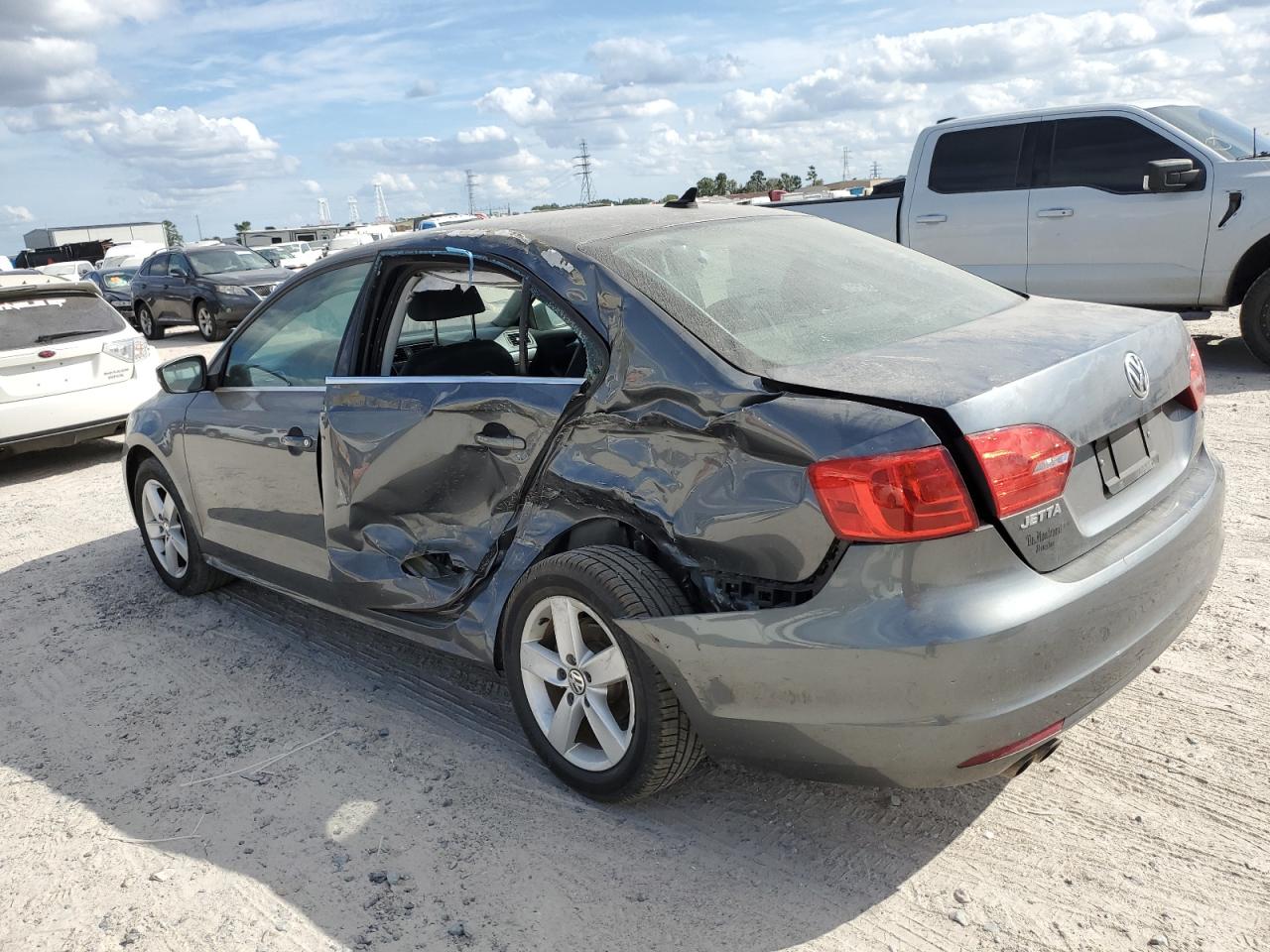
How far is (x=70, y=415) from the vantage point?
8.48 m

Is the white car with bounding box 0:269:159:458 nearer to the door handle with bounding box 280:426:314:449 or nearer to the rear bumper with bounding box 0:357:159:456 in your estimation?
the rear bumper with bounding box 0:357:159:456

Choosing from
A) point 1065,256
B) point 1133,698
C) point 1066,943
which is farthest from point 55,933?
point 1065,256

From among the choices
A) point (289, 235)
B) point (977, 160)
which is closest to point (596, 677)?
point (977, 160)

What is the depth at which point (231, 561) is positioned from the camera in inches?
188

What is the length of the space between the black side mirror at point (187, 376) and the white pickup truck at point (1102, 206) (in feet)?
21.7

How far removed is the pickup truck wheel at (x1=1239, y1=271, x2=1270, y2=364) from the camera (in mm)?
8023

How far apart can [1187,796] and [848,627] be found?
4.24 feet

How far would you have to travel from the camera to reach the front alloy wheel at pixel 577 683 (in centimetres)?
303

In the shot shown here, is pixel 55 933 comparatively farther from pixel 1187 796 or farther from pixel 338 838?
pixel 1187 796

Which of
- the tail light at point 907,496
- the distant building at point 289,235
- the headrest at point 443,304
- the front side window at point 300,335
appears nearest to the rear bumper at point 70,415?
the front side window at point 300,335

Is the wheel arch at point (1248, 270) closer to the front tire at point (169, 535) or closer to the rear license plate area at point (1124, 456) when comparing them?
the rear license plate area at point (1124, 456)

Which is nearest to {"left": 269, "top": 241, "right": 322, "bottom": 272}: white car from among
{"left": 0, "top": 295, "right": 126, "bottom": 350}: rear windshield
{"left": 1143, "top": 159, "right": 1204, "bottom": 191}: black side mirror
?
{"left": 0, "top": 295, "right": 126, "bottom": 350}: rear windshield

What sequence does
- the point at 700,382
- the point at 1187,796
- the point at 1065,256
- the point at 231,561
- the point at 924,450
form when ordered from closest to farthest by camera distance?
the point at 924,450 < the point at 700,382 < the point at 1187,796 < the point at 231,561 < the point at 1065,256

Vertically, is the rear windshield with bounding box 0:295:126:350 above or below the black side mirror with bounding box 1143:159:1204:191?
below
